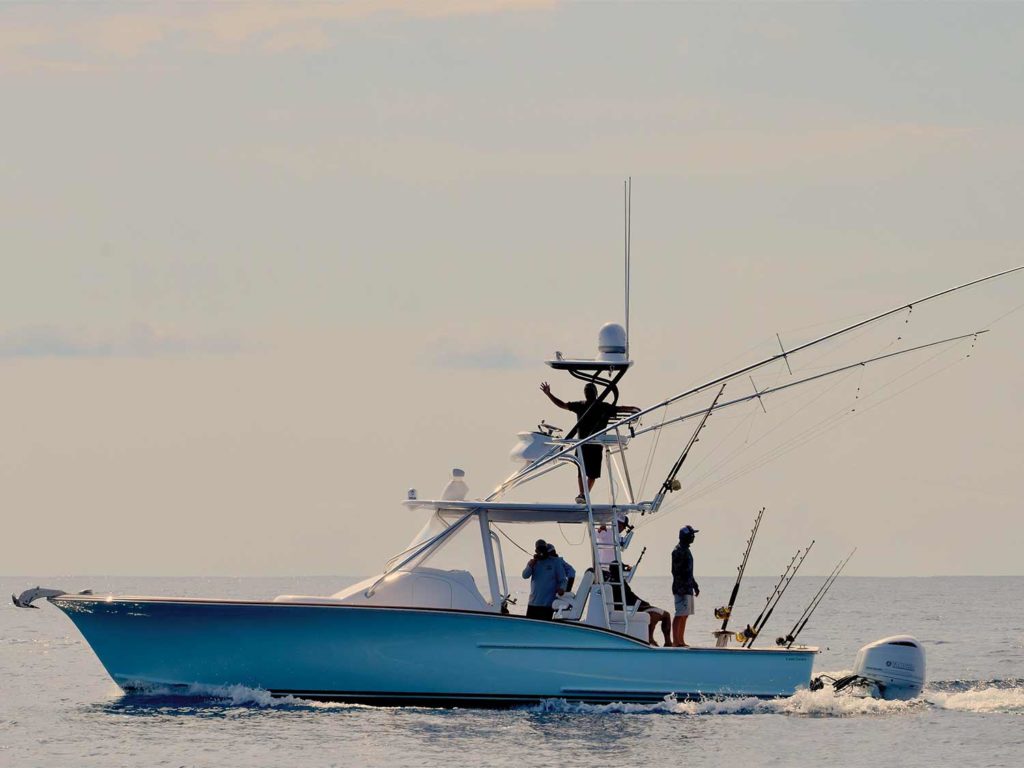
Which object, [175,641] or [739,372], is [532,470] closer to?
[739,372]

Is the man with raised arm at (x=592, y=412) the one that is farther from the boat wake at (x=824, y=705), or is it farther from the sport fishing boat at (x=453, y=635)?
the boat wake at (x=824, y=705)

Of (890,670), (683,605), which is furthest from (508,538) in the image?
(890,670)

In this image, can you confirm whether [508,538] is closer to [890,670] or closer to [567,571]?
[567,571]

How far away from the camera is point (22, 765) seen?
77.0 ft

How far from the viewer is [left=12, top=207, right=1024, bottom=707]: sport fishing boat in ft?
82.2

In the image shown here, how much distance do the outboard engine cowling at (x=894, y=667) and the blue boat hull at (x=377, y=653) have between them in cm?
337

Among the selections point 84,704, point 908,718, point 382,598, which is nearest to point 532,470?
point 382,598

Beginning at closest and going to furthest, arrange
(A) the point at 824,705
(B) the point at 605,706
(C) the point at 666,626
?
(B) the point at 605,706, (C) the point at 666,626, (A) the point at 824,705

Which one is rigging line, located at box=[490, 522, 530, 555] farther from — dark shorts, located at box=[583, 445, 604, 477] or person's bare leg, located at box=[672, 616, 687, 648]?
person's bare leg, located at box=[672, 616, 687, 648]

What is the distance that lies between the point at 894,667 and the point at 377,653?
28.1 feet

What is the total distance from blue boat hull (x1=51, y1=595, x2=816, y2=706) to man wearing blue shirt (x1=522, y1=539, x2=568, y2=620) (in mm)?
759

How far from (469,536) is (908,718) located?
7780 millimetres

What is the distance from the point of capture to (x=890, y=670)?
27.9m

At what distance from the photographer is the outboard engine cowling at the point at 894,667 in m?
27.8
